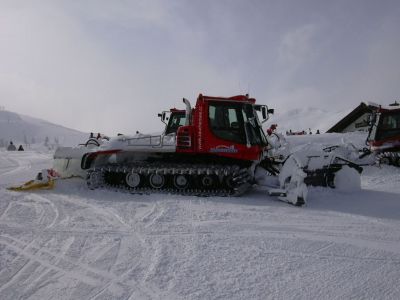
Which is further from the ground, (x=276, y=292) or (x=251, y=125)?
(x=251, y=125)

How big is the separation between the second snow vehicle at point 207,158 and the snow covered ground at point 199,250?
1.12 meters

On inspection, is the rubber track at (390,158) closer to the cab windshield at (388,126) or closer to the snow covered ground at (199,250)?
the cab windshield at (388,126)

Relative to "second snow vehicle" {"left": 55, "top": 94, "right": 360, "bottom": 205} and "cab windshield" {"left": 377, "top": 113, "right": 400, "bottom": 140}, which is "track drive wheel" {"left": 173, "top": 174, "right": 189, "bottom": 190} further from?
"cab windshield" {"left": 377, "top": 113, "right": 400, "bottom": 140}

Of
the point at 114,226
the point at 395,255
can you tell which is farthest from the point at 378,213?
the point at 114,226

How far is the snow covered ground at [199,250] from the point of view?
10.3 ft

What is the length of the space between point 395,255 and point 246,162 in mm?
4783

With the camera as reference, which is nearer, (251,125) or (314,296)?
(314,296)

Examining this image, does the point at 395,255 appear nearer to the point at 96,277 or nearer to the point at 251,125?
the point at 96,277

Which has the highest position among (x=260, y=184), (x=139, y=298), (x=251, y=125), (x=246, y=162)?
(x=251, y=125)

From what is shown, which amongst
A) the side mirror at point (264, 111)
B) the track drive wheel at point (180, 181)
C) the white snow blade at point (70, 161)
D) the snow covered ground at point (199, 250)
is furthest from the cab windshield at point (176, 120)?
the snow covered ground at point (199, 250)

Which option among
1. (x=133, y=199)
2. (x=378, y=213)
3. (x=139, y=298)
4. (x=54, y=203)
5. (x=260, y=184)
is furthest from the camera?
(x=260, y=184)

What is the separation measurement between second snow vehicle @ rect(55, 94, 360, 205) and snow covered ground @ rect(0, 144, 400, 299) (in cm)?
112

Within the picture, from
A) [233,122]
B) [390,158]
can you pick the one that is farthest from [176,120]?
[390,158]

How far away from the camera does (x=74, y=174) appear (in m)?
9.73
